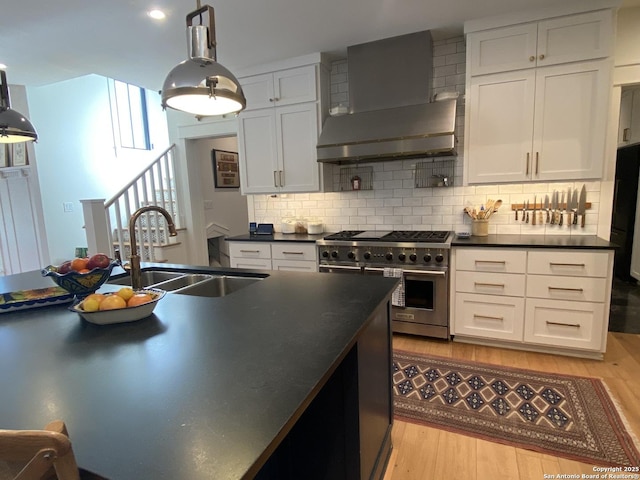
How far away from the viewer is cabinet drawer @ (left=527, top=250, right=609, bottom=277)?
250 centimetres

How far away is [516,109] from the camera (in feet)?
9.22

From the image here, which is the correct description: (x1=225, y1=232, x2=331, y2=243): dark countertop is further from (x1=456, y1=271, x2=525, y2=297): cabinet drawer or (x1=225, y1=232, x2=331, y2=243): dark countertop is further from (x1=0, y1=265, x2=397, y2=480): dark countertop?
(x1=0, y1=265, x2=397, y2=480): dark countertop

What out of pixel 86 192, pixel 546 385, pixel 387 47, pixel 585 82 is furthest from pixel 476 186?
pixel 86 192

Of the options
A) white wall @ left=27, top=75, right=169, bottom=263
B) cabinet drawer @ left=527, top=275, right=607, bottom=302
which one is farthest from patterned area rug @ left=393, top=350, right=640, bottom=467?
white wall @ left=27, top=75, right=169, bottom=263

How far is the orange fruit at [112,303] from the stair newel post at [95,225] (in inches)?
116

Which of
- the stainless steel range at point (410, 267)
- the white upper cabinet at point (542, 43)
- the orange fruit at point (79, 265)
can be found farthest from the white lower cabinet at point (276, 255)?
the white upper cabinet at point (542, 43)

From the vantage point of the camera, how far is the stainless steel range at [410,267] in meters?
2.92

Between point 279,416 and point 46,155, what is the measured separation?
19.5 feet

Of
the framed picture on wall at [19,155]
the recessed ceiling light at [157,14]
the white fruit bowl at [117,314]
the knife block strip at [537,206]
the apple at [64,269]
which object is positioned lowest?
the white fruit bowl at [117,314]

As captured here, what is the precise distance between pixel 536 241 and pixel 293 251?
208cm

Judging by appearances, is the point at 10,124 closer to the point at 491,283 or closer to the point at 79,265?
the point at 79,265

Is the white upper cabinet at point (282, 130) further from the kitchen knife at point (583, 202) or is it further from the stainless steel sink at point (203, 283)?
the kitchen knife at point (583, 202)

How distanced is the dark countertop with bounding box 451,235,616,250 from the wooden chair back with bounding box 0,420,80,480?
2780 millimetres

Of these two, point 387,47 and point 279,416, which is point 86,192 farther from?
point 279,416
